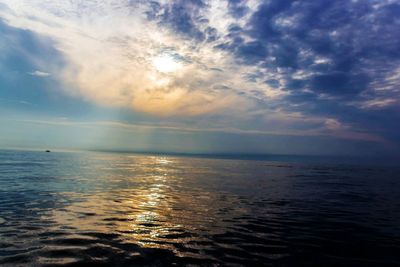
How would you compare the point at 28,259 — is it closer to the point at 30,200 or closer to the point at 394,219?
the point at 30,200

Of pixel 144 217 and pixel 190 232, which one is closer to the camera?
pixel 190 232

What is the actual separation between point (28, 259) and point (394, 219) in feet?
83.4

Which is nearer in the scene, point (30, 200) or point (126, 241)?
point (126, 241)

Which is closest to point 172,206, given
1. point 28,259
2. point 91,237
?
point 91,237

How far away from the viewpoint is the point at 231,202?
1154 inches

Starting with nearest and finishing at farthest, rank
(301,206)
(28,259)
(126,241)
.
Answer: (28,259) < (126,241) < (301,206)

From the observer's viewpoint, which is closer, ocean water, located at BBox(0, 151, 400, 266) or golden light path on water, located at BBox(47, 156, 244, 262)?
ocean water, located at BBox(0, 151, 400, 266)

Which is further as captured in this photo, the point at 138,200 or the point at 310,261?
the point at 138,200

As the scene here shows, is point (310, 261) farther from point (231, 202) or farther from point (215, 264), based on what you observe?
point (231, 202)

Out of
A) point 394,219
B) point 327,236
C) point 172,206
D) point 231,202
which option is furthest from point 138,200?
point 394,219

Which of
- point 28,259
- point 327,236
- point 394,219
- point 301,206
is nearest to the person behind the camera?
point 28,259

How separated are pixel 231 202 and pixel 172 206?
6479 millimetres

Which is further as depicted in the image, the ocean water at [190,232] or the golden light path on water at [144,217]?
the golden light path on water at [144,217]

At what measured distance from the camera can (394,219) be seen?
901 inches
